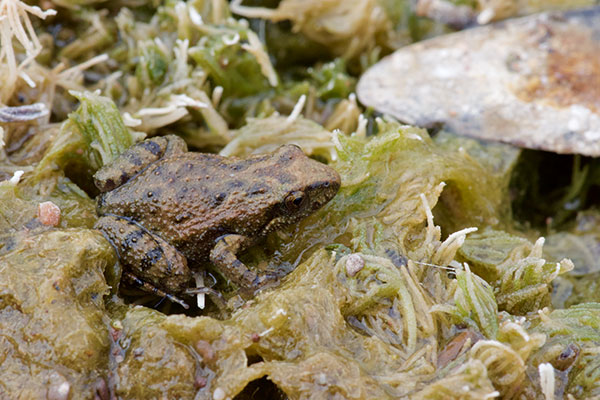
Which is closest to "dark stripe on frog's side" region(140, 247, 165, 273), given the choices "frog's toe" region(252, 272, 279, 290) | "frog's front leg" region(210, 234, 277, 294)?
"frog's front leg" region(210, 234, 277, 294)

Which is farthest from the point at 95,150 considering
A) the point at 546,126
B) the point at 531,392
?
the point at 546,126

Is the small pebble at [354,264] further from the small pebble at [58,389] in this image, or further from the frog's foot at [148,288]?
the small pebble at [58,389]

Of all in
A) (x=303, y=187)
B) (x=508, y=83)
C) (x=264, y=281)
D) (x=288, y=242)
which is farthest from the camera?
(x=508, y=83)

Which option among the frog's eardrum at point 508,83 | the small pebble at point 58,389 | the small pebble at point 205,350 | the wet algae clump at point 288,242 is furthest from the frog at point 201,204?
the frog's eardrum at point 508,83

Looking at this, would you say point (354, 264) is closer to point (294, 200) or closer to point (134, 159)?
point (294, 200)

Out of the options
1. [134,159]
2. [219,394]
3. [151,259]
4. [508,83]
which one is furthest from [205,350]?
[508,83]

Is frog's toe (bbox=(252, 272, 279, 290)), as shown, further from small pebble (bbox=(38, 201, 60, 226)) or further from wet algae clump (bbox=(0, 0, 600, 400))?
small pebble (bbox=(38, 201, 60, 226))
